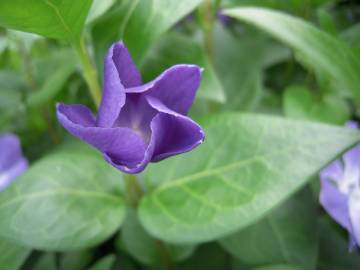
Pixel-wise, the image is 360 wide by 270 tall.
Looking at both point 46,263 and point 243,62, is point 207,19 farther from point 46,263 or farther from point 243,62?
point 46,263

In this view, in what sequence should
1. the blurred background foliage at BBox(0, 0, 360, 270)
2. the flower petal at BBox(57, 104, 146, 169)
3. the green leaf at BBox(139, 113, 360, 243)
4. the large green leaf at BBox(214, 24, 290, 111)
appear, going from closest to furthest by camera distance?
the flower petal at BBox(57, 104, 146, 169) → the green leaf at BBox(139, 113, 360, 243) → the blurred background foliage at BBox(0, 0, 360, 270) → the large green leaf at BBox(214, 24, 290, 111)

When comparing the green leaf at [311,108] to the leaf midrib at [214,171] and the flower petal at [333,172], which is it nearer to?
the flower petal at [333,172]

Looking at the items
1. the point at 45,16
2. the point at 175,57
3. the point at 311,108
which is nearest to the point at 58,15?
the point at 45,16

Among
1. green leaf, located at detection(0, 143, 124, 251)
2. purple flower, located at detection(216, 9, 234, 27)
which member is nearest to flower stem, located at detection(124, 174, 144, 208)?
green leaf, located at detection(0, 143, 124, 251)

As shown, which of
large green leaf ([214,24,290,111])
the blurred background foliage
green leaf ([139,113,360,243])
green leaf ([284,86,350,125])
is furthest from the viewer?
large green leaf ([214,24,290,111])

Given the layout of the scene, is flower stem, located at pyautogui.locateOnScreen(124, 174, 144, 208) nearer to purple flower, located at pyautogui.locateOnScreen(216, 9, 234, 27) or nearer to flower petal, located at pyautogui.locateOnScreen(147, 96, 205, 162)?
flower petal, located at pyautogui.locateOnScreen(147, 96, 205, 162)

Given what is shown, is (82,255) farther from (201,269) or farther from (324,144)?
(324,144)

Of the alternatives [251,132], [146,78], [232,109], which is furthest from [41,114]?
[251,132]
